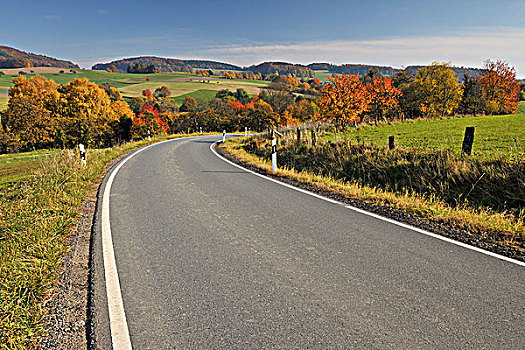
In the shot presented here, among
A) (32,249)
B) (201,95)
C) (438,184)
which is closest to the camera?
(32,249)

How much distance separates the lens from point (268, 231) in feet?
16.5

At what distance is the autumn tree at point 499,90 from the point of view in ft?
176

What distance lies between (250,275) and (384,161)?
7.89 meters

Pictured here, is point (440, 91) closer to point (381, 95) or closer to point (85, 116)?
point (381, 95)

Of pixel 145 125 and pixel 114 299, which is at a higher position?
pixel 114 299

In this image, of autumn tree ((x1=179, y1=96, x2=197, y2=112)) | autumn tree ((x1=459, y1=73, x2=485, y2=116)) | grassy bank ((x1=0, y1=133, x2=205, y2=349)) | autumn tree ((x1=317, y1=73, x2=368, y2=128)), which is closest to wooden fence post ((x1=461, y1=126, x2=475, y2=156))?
grassy bank ((x1=0, y1=133, x2=205, y2=349))

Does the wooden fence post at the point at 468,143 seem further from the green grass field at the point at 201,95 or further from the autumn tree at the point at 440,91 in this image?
the green grass field at the point at 201,95

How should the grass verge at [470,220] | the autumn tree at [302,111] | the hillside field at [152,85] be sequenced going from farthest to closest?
the hillside field at [152,85] → the autumn tree at [302,111] → the grass verge at [470,220]

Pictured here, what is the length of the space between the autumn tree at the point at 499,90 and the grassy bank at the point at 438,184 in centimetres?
5655

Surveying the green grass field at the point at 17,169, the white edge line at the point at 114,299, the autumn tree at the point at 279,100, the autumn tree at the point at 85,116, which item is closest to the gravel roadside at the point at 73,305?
the white edge line at the point at 114,299

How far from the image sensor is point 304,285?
3.39 m

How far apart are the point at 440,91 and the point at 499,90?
33.8ft

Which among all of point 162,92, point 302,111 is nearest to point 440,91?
point 302,111

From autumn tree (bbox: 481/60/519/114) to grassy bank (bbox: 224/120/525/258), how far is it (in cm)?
5655
